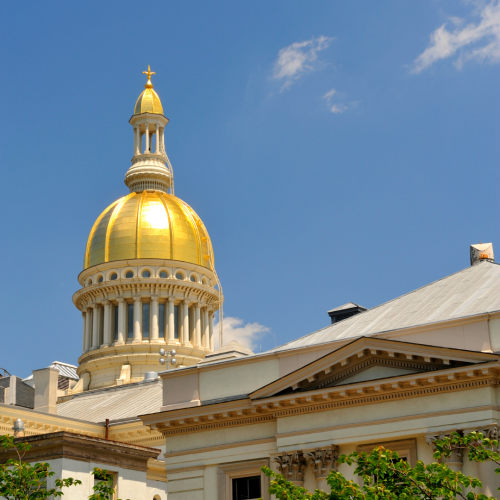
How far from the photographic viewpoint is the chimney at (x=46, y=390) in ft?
210

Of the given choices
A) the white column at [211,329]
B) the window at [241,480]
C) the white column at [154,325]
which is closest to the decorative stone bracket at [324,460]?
the window at [241,480]

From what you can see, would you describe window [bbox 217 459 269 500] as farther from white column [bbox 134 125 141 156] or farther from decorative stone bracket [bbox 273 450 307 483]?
white column [bbox 134 125 141 156]

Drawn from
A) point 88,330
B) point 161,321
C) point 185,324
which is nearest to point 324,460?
point 185,324

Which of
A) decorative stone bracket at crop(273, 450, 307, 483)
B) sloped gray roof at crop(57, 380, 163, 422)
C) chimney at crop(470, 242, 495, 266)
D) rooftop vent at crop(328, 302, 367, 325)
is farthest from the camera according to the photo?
sloped gray roof at crop(57, 380, 163, 422)

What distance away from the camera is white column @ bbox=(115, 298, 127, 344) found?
81.6m

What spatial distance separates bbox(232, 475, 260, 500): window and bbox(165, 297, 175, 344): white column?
43.7 m

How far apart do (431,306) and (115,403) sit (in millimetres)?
34985

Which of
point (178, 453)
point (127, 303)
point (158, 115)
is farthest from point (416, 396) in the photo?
point (158, 115)

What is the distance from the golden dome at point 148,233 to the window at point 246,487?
46144 millimetres

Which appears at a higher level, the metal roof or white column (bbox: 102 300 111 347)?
the metal roof

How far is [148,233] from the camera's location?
84.4 m

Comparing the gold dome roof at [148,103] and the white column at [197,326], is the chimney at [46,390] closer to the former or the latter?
the white column at [197,326]

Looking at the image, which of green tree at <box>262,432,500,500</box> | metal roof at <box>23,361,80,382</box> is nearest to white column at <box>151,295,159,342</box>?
metal roof at <box>23,361,80,382</box>

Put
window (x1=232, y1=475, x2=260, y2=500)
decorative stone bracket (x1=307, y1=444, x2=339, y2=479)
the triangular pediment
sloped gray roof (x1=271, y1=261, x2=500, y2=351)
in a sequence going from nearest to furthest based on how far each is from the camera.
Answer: the triangular pediment < decorative stone bracket (x1=307, y1=444, x2=339, y2=479) < sloped gray roof (x1=271, y1=261, x2=500, y2=351) < window (x1=232, y1=475, x2=260, y2=500)
